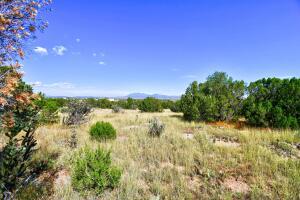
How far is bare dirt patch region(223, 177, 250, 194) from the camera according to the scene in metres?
4.33

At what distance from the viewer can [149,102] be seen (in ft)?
84.6

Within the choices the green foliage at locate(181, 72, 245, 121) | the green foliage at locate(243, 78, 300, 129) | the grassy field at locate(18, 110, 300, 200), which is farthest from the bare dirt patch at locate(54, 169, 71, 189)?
the green foliage at locate(243, 78, 300, 129)

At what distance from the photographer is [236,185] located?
14.9 ft

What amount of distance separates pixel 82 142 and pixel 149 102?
18.7 m

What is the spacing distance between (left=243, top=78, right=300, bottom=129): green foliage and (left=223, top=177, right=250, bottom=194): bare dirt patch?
8.60 m

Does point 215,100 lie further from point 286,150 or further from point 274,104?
point 286,150

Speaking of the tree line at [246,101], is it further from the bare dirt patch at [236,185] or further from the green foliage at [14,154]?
the green foliage at [14,154]

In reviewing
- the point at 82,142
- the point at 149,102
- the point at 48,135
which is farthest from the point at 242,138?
the point at 149,102

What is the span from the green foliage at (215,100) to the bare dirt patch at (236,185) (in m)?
9.43

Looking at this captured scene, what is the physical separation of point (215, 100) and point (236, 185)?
10049 mm

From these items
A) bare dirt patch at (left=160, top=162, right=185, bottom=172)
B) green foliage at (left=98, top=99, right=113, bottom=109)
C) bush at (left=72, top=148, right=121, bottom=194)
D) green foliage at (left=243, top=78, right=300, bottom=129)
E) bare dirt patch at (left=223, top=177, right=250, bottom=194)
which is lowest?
bare dirt patch at (left=223, top=177, right=250, bottom=194)

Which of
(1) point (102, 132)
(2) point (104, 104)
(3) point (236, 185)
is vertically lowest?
(3) point (236, 185)

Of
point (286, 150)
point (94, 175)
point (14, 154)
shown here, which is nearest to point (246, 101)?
point (286, 150)

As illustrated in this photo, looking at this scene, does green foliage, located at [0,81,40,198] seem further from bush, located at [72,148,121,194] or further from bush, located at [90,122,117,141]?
bush, located at [90,122,117,141]
